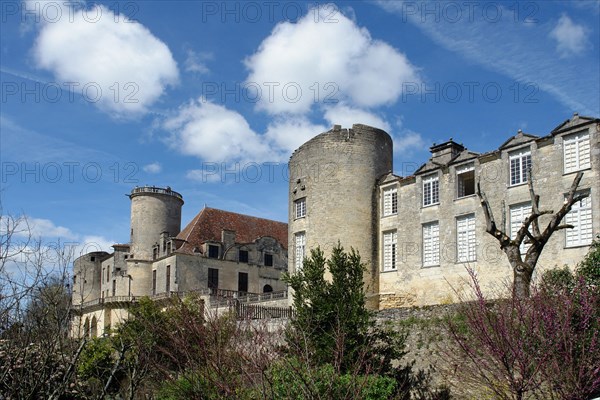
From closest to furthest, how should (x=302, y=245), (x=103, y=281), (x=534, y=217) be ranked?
(x=534, y=217) → (x=302, y=245) → (x=103, y=281)

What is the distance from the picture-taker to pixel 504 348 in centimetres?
1331

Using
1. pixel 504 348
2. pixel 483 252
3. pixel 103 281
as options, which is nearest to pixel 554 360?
pixel 504 348

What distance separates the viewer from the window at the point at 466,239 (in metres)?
27.2

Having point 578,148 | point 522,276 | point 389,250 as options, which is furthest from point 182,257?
point 522,276

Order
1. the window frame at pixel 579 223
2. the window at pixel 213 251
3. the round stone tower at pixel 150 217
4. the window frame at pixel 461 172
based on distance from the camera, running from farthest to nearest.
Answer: the round stone tower at pixel 150 217, the window at pixel 213 251, the window frame at pixel 461 172, the window frame at pixel 579 223

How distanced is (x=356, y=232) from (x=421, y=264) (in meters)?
3.12

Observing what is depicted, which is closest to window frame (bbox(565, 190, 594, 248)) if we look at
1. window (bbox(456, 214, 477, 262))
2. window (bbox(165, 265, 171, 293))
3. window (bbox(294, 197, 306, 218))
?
window (bbox(456, 214, 477, 262))

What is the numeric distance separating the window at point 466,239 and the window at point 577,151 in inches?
174

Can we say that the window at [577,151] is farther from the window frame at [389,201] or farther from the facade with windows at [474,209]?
the window frame at [389,201]

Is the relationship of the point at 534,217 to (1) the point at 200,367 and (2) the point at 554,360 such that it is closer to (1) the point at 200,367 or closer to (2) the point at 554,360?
(2) the point at 554,360

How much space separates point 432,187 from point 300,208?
6118mm

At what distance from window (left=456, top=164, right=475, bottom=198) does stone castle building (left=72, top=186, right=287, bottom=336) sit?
799 inches

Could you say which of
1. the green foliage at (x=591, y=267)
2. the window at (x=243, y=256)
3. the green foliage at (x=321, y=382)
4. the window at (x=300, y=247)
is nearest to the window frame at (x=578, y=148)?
the green foliage at (x=591, y=267)

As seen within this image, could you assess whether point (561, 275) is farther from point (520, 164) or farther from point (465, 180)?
point (465, 180)
